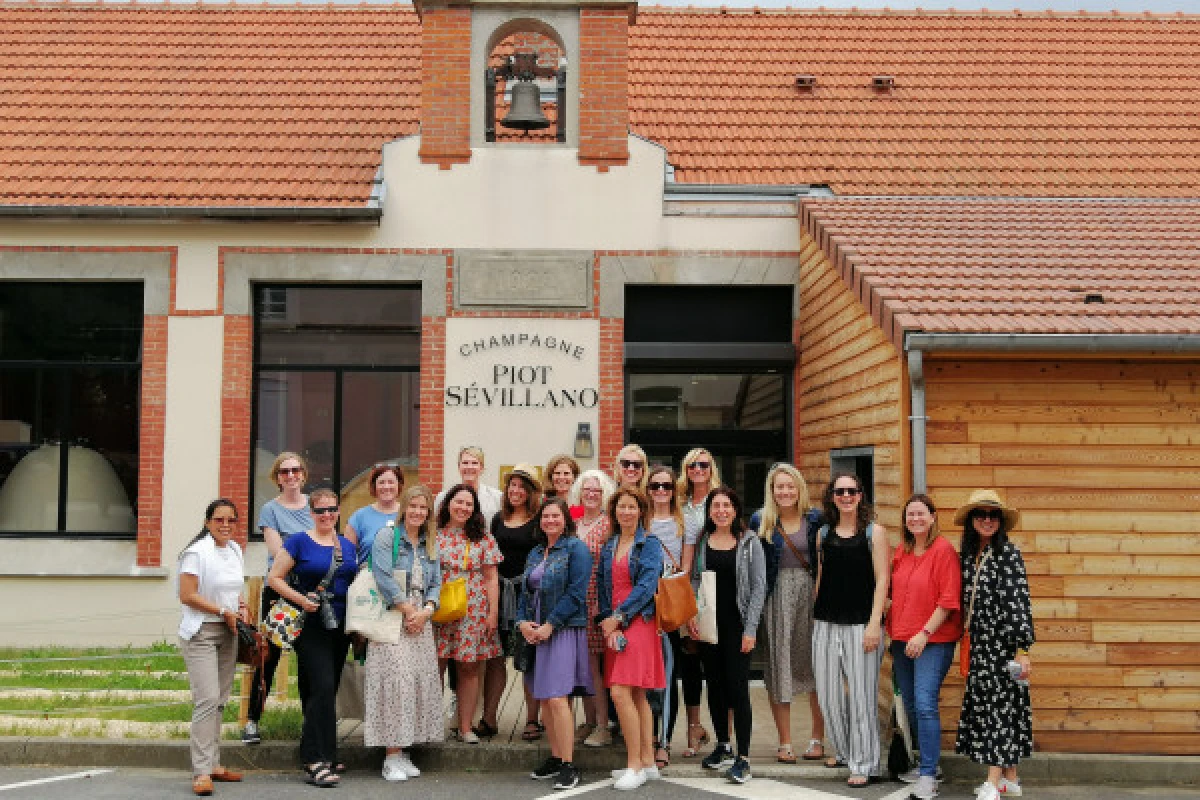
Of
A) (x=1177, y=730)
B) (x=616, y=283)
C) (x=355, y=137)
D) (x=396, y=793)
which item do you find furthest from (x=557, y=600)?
(x=355, y=137)

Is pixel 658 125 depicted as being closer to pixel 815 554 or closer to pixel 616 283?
pixel 616 283

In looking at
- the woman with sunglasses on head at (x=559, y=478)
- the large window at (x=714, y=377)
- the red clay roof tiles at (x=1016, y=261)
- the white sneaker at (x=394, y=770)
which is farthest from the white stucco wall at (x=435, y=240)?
the white sneaker at (x=394, y=770)

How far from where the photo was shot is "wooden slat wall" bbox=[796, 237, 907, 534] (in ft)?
27.9

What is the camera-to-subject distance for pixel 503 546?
8.12 m

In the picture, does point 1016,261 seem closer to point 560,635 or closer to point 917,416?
point 917,416

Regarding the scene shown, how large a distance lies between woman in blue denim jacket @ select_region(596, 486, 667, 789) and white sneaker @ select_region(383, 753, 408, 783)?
51.7 inches

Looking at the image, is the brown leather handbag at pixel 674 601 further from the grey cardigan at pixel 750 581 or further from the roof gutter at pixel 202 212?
the roof gutter at pixel 202 212

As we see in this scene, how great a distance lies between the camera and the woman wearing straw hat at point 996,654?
7035 mm

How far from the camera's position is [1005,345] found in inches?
316

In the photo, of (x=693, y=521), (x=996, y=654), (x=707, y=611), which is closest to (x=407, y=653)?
(x=707, y=611)

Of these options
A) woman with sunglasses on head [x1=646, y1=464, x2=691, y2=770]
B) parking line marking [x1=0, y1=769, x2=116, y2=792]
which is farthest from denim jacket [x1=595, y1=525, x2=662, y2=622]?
parking line marking [x1=0, y1=769, x2=116, y2=792]

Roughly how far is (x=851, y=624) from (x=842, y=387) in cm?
305

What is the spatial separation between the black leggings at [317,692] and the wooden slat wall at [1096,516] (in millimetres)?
3953

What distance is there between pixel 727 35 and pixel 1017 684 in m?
10.3
